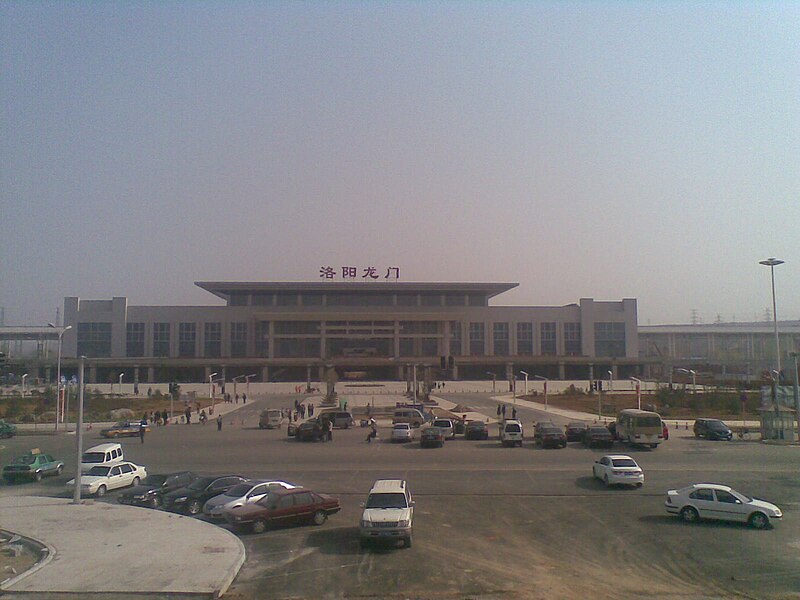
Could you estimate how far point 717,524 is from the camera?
18.1 metres

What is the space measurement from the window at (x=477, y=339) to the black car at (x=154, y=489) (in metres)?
90.7

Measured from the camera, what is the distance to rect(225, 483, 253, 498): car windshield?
63.7 ft

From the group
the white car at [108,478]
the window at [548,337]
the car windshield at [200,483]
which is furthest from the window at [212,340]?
the car windshield at [200,483]

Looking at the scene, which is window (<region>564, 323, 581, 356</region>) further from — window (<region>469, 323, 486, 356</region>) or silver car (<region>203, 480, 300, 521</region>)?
silver car (<region>203, 480, 300, 521</region>)

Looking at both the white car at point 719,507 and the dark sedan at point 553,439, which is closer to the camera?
the white car at point 719,507

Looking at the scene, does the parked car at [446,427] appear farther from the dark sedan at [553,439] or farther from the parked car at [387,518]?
the parked car at [387,518]

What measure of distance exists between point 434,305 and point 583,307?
2444 cm

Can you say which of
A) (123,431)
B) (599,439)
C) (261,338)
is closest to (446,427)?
(599,439)

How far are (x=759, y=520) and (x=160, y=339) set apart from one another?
330 ft

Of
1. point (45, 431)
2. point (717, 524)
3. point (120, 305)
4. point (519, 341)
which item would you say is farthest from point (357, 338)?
point (717, 524)

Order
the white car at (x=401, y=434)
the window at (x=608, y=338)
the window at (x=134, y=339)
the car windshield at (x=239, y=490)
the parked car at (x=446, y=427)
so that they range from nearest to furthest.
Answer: the car windshield at (x=239, y=490)
the white car at (x=401, y=434)
the parked car at (x=446, y=427)
the window at (x=134, y=339)
the window at (x=608, y=338)

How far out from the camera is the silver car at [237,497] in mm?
18781

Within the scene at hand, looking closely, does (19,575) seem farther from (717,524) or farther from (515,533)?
(717,524)

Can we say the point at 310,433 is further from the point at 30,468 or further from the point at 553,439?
the point at 30,468
